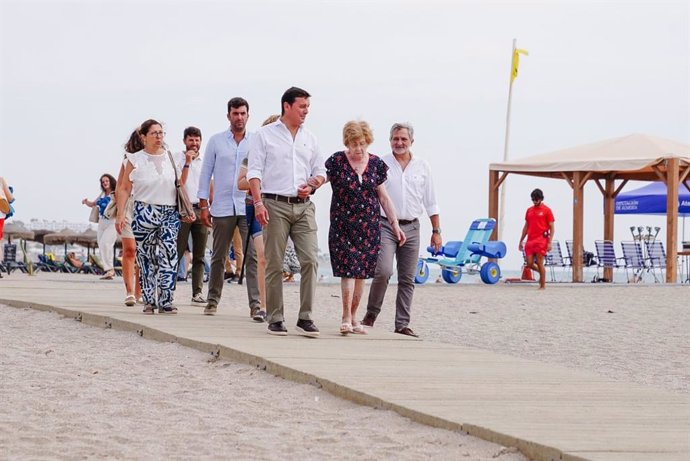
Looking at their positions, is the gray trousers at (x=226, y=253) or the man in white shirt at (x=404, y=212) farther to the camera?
the gray trousers at (x=226, y=253)

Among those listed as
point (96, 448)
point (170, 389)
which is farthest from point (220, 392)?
point (96, 448)

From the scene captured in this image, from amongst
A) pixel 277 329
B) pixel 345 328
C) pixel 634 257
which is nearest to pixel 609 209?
pixel 634 257

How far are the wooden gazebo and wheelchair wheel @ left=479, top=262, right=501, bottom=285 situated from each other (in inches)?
110

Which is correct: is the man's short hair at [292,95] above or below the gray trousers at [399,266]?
above

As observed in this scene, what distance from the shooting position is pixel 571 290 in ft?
69.9

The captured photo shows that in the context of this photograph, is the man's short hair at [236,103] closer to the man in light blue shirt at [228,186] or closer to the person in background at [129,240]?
the man in light blue shirt at [228,186]

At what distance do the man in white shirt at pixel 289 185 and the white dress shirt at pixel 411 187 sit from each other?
1.02 meters

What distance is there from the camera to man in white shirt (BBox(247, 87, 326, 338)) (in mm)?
8836

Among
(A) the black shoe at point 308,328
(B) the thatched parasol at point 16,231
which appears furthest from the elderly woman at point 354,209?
(B) the thatched parasol at point 16,231

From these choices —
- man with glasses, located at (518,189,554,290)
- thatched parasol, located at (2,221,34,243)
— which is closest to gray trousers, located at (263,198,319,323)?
man with glasses, located at (518,189,554,290)

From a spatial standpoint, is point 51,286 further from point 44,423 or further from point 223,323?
point 44,423

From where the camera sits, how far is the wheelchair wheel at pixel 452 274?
24641mm

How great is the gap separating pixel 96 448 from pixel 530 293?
1531cm

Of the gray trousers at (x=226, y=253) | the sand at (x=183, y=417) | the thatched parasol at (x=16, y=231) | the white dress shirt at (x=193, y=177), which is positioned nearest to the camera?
the sand at (x=183, y=417)
